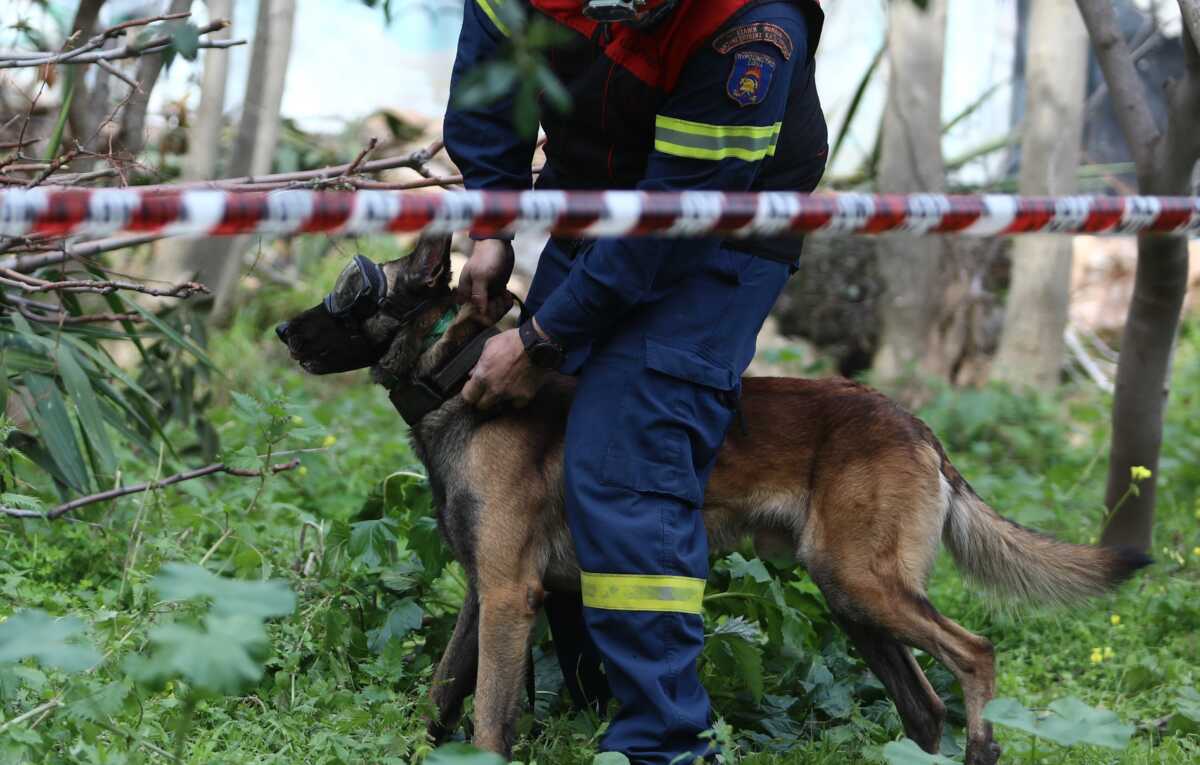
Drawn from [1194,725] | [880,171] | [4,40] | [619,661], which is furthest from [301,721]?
[880,171]

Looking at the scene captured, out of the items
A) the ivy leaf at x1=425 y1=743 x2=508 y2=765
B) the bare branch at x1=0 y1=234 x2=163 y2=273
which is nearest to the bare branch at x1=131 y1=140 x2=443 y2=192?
the bare branch at x1=0 y1=234 x2=163 y2=273

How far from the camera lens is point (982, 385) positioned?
7777mm

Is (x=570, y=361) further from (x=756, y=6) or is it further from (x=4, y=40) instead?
(x=4, y=40)

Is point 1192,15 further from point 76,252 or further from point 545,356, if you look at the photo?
point 76,252

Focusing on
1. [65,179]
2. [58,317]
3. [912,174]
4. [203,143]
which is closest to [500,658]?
[65,179]

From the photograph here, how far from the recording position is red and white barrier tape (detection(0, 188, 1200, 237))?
187 centimetres

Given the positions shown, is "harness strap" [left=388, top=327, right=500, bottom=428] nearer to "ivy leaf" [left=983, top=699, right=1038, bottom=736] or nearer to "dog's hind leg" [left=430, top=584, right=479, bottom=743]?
"dog's hind leg" [left=430, top=584, right=479, bottom=743]

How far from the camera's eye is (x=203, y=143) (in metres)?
7.22

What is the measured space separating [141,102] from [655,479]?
3.01m

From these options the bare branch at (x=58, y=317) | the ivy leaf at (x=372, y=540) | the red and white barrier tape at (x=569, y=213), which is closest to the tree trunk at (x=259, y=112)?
the bare branch at (x=58, y=317)

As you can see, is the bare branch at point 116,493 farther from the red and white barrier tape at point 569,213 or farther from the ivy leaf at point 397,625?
the red and white barrier tape at point 569,213

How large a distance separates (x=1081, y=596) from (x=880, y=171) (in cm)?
483

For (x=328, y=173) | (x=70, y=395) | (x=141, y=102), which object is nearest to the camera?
(x=328, y=173)

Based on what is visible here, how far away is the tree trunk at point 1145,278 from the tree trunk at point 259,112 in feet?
15.9
